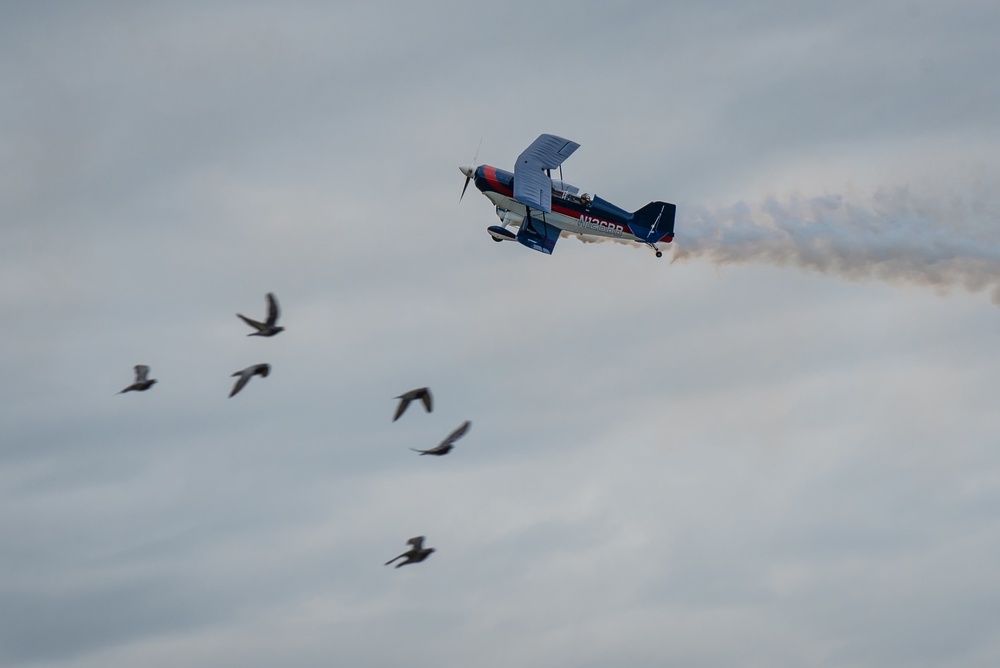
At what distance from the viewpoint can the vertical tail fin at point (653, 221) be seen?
99312mm

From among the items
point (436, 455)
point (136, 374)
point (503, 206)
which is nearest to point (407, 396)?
point (436, 455)

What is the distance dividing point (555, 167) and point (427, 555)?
39.2 meters

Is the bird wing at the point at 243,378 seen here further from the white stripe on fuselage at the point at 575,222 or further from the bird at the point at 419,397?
the white stripe on fuselage at the point at 575,222

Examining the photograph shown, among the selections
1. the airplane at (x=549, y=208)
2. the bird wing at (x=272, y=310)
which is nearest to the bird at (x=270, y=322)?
the bird wing at (x=272, y=310)

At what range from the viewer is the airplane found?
9594cm

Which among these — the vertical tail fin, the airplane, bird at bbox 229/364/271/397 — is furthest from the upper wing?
bird at bbox 229/364/271/397

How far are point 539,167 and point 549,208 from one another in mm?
3043

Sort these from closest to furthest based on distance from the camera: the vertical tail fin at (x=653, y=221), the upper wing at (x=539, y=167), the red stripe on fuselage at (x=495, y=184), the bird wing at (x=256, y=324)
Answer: the bird wing at (x=256, y=324) < the upper wing at (x=539, y=167) < the red stripe on fuselage at (x=495, y=184) < the vertical tail fin at (x=653, y=221)

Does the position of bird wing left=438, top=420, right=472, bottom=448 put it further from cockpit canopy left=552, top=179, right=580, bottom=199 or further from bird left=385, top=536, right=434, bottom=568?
cockpit canopy left=552, top=179, right=580, bottom=199

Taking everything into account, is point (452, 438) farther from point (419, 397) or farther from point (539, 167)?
point (539, 167)

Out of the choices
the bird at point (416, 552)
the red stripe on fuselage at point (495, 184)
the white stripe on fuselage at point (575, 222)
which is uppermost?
the red stripe on fuselage at point (495, 184)

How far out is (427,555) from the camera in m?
64.6

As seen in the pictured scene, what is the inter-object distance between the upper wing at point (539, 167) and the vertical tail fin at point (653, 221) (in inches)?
262

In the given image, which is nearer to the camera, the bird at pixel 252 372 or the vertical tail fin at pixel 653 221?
the bird at pixel 252 372
